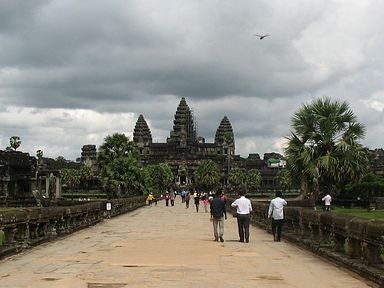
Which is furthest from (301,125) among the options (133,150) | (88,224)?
(133,150)

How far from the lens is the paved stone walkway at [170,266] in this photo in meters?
10.4

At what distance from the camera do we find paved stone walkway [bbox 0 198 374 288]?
34.0 feet

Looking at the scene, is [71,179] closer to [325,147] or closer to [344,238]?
[325,147]

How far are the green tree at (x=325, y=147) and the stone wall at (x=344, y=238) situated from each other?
11.9 meters

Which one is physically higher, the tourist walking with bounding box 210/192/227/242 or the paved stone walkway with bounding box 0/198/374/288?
the tourist walking with bounding box 210/192/227/242

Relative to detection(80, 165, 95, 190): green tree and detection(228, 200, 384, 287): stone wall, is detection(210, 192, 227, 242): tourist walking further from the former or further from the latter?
detection(80, 165, 95, 190): green tree

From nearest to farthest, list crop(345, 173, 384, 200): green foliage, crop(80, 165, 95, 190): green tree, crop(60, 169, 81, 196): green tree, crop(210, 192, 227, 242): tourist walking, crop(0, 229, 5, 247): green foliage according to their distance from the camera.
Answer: crop(0, 229, 5, 247): green foliage
crop(210, 192, 227, 242): tourist walking
crop(345, 173, 384, 200): green foliage
crop(60, 169, 81, 196): green tree
crop(80, 165, 95, 190): green tree

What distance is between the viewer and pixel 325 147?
3278 cm

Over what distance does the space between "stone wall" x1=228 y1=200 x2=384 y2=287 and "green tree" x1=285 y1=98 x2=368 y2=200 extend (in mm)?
11873

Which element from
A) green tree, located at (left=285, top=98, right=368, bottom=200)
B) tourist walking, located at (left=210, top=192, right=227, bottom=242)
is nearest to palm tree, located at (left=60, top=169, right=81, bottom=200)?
green tree, located at (left=285, top=98, right=368, bottom=200)

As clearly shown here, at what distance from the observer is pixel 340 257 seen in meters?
12.8

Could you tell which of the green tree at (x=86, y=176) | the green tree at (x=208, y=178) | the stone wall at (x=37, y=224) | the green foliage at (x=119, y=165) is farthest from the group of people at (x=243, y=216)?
the green tree at (x=86, y=176)

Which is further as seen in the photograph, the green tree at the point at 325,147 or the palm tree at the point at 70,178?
the palm tree at the point at 70,178

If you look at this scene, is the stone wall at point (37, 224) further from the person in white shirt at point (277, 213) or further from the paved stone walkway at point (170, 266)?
the person in white shirt at point (277, 213)
